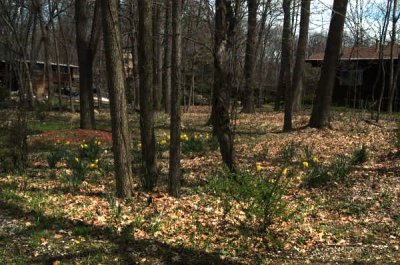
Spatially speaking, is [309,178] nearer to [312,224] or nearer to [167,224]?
[312,224]

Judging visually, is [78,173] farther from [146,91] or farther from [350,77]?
[350,77]

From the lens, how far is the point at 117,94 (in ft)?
19.0

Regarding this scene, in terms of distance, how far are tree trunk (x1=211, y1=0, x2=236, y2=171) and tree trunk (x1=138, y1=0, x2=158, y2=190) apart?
1153 millimetres

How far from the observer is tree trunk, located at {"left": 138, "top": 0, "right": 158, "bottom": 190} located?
620cm

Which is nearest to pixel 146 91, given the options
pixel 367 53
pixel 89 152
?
pixel 89 152

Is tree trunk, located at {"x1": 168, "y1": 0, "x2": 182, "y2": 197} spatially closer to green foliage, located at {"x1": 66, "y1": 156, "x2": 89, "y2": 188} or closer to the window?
green foliage, located at {"x1": 66, "y1": 156, "x2": 89, "y2": 188}

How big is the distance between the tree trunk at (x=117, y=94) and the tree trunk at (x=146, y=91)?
1.64ft

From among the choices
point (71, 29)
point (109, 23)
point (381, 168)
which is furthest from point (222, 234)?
point (71, 29)

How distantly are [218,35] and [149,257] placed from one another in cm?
379

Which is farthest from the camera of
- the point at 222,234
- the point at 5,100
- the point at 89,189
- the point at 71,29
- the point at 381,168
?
the point at 71,29

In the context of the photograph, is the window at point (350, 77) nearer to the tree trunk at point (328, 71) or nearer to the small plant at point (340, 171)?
the tree trunk at point (328, 71)

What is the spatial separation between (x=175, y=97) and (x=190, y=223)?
1656 mm

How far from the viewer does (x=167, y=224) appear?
5328 mm

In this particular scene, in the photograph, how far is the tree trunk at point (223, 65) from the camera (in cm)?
696
